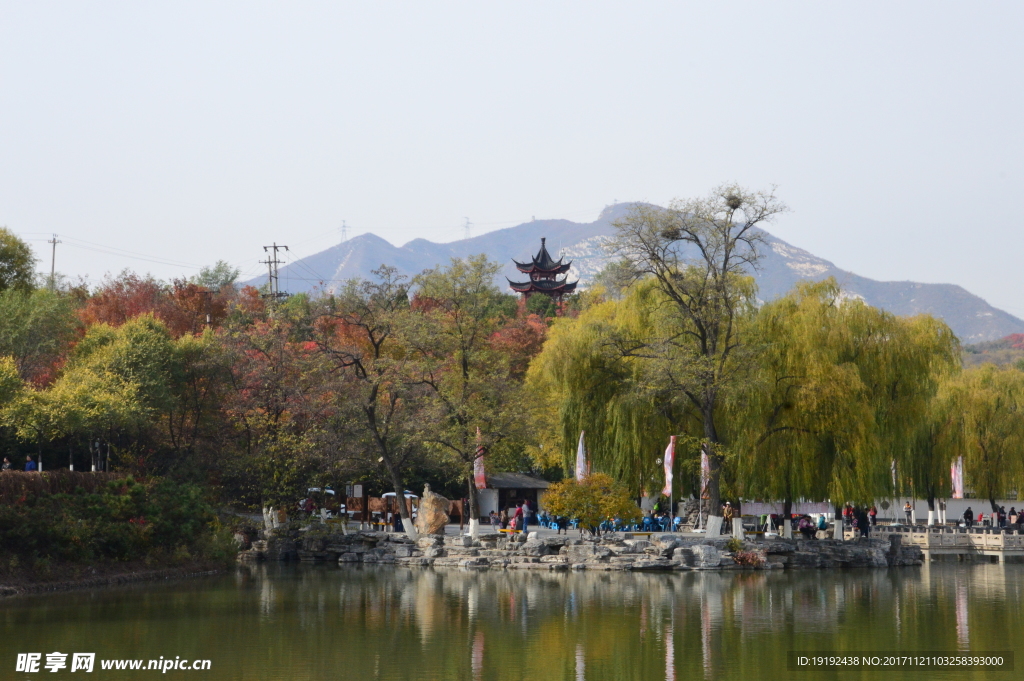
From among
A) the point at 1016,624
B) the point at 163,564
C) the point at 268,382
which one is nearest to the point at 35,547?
the point at 163,564

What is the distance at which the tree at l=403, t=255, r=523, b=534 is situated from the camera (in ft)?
102

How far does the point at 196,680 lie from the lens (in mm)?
12875

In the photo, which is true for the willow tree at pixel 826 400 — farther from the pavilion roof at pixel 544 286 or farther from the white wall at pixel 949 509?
the pavilion roof at pixel 544 286

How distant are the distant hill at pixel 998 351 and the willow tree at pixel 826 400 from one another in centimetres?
13000

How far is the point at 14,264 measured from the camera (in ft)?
122

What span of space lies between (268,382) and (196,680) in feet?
67.7

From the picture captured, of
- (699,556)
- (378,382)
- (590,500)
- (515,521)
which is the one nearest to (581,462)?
(590,500)

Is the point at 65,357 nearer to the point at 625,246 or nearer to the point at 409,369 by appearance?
the point at 409,369

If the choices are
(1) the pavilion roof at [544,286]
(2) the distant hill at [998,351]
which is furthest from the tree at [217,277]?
(2) the distant hill at [998,351]

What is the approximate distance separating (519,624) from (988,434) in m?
25.8

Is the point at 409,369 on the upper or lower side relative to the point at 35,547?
upper

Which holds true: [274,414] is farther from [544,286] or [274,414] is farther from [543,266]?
[543,266]

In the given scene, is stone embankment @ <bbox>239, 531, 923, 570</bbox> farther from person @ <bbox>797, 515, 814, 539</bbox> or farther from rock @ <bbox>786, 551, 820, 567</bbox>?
person @ <bbox>797, 515, 814, 539</bbox>

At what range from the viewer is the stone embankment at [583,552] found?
1091 inches
